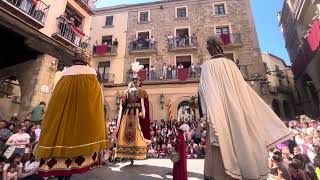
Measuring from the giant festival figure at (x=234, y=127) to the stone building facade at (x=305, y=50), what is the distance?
1428 centimetres

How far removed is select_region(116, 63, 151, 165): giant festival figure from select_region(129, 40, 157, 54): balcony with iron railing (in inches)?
570

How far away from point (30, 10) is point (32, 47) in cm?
313

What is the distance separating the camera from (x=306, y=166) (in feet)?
17.2

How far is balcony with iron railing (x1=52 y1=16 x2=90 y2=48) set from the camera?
1126 cm

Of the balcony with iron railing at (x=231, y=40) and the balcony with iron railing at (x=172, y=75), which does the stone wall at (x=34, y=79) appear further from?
the balcony with iron railing at (x=231, y=40)

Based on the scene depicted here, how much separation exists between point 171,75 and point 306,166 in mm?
14228

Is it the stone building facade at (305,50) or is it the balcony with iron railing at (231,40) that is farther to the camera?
the balcony with iron railing at (231,40)

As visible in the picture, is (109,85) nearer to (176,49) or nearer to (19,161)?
(176,49)

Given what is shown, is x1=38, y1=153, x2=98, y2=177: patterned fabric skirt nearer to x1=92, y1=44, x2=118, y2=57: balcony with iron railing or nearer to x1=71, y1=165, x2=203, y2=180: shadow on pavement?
x1=71, y1=165, x2=203, y2=180: shadow on pavement

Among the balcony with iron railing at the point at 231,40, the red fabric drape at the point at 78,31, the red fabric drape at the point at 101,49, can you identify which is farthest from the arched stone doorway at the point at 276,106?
the red fabric drape at the point at 78,31

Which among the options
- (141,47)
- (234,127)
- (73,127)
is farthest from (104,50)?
(234,127)

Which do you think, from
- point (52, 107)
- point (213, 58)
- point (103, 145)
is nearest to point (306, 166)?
point (213, 58)

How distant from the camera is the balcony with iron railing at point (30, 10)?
883 cm

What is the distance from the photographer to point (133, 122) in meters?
5.94
